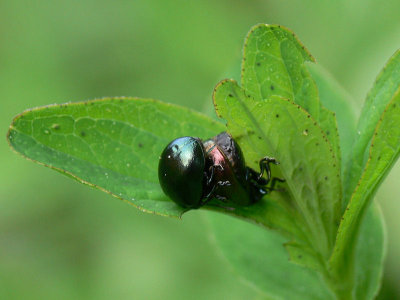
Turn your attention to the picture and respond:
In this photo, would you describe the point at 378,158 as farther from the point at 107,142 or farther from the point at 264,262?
the point at 264,262

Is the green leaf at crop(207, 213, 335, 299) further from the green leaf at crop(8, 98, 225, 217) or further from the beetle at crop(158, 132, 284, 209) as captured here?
the green leaf at crop(8, 98, 225, 217)

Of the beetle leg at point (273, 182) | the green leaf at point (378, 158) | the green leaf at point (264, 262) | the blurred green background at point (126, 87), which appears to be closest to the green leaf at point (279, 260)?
the green leaf at point (264, 262)

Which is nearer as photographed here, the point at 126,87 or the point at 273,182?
the point at 273,182

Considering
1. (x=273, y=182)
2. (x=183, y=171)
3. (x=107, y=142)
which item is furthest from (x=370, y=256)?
(x=107, y=142)

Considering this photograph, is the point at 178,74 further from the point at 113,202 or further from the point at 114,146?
the point at 114,146

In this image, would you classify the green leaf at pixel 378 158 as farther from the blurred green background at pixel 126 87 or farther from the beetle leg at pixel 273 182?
the blurred green background at pixel 126 87

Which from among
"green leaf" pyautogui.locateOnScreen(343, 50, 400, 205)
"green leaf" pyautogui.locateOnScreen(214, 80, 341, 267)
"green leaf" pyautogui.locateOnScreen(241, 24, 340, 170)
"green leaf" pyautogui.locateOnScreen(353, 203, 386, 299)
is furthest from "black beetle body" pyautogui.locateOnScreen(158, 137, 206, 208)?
"green leaf" pyautogui.locateOnScreen(353, 203, 386, 299)
